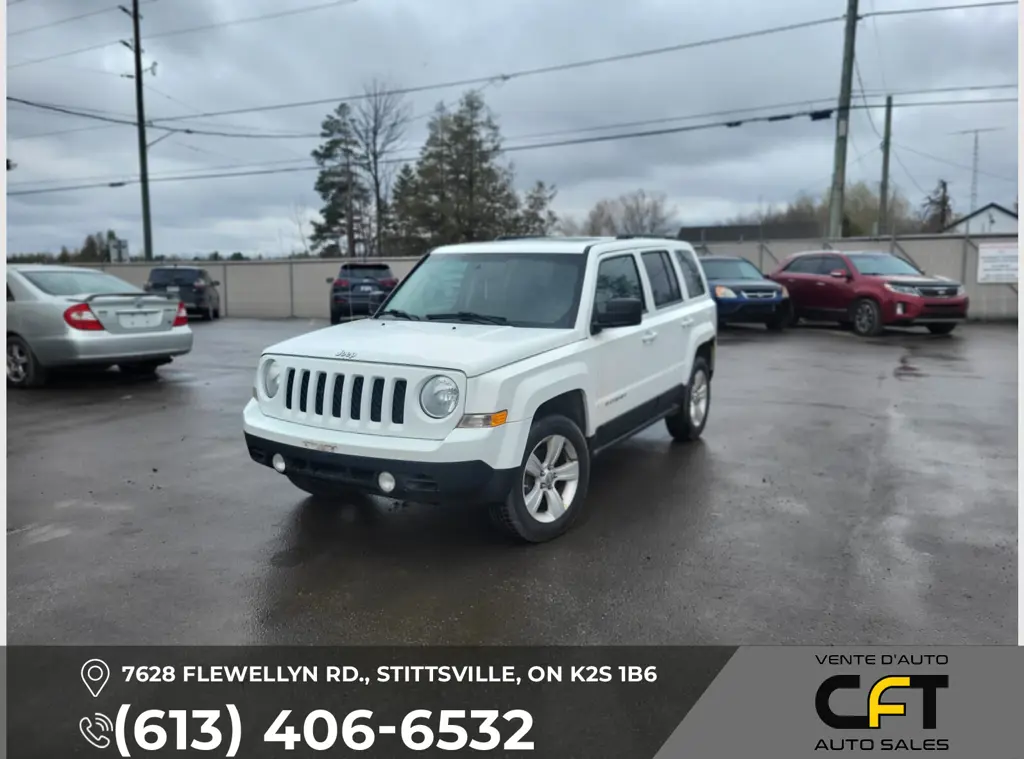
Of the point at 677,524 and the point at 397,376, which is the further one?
the point at 677,524

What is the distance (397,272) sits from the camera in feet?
88.3

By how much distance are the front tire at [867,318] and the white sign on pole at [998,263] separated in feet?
20.7

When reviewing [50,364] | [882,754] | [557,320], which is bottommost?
[882,754]

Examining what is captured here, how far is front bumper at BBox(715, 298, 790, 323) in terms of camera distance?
17.8 meters

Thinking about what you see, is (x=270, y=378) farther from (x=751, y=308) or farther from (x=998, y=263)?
(x=998, y=263)

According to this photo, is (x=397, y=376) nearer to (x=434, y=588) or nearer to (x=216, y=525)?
(x=434, y=588)

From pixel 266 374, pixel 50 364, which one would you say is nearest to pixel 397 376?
pixel 266 374

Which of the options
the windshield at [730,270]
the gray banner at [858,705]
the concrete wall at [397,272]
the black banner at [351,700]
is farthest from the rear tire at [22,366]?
the concrete wall at [397,272]

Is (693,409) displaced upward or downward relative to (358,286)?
downward

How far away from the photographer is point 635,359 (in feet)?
19.6

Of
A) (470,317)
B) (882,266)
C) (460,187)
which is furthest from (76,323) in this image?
(460,187)

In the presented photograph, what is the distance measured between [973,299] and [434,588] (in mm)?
21871

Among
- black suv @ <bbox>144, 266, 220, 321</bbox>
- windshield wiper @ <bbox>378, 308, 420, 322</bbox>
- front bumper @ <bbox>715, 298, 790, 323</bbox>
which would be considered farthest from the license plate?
black suv @ <bbox>144, 266, 220, 321</bbox>

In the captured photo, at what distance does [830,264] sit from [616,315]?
1460cm
